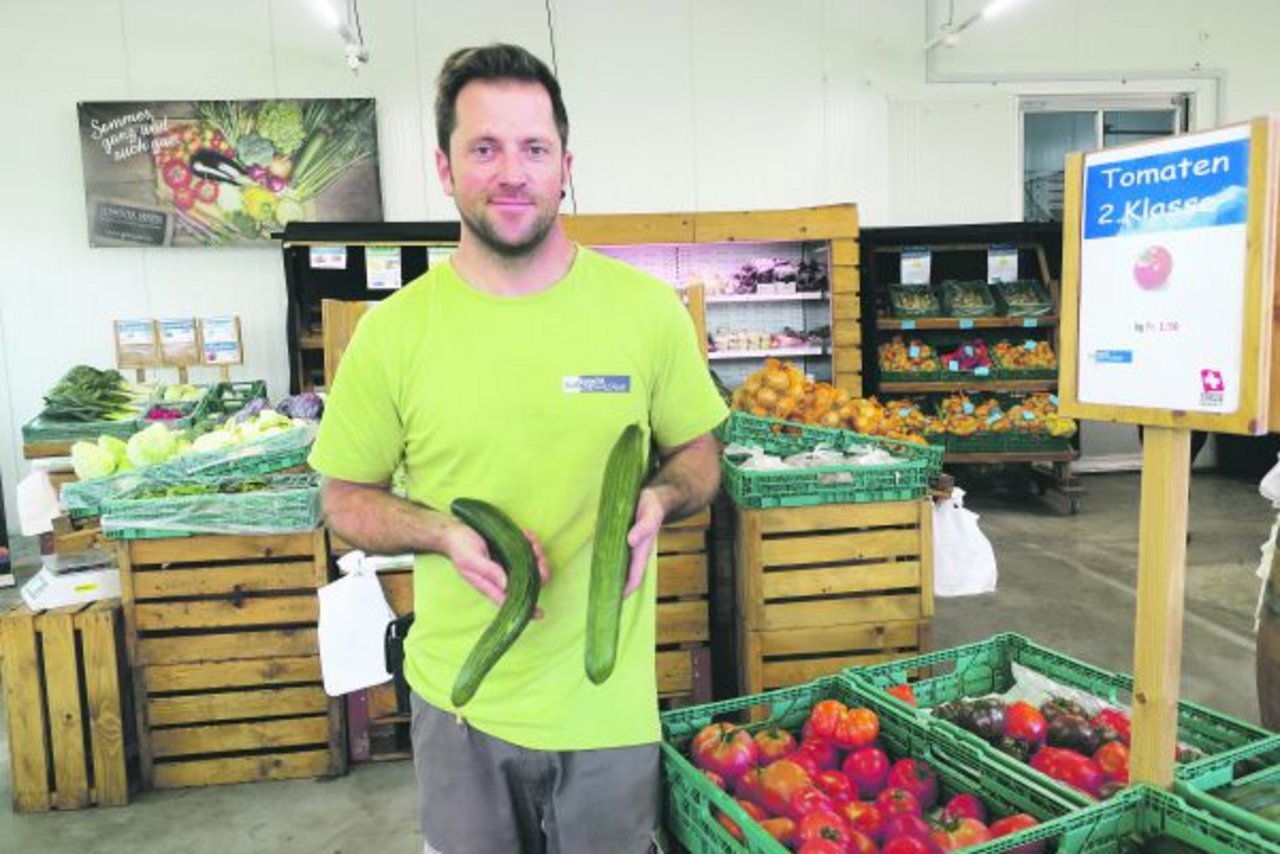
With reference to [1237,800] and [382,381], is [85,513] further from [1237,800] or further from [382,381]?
[1237,800]

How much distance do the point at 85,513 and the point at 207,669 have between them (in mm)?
799

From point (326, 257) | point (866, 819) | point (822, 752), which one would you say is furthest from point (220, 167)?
point (866, 819)

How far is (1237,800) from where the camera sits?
5.32ft

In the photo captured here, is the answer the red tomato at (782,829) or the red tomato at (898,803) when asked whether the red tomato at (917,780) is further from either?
the red tomato at (782,829)

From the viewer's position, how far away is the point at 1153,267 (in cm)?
133

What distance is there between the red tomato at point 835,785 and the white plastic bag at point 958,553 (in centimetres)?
191

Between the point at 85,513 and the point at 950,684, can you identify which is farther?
the point at 85,513

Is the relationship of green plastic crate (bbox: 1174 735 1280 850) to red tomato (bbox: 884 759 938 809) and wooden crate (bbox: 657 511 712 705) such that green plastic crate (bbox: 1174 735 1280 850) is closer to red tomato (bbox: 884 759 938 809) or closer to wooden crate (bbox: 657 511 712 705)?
red tomato (bbox: 884 759 938 809)

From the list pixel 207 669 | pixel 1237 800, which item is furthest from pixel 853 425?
pixel 207 669

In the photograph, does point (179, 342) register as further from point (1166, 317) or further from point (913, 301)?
point (1166, 317)

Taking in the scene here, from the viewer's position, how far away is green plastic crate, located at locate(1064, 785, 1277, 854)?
4.70 ft

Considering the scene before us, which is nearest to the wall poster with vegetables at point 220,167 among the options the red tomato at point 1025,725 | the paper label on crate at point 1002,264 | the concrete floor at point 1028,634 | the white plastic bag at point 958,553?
the concrete floor at point 1028,634

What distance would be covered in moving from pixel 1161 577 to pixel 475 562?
100cm

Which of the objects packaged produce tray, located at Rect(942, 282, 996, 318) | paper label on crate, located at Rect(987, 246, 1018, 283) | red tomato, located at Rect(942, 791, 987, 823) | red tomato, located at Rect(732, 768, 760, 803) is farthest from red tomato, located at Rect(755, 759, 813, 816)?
paper label on crate, located at Rect(987, 246, 1018, 283)
